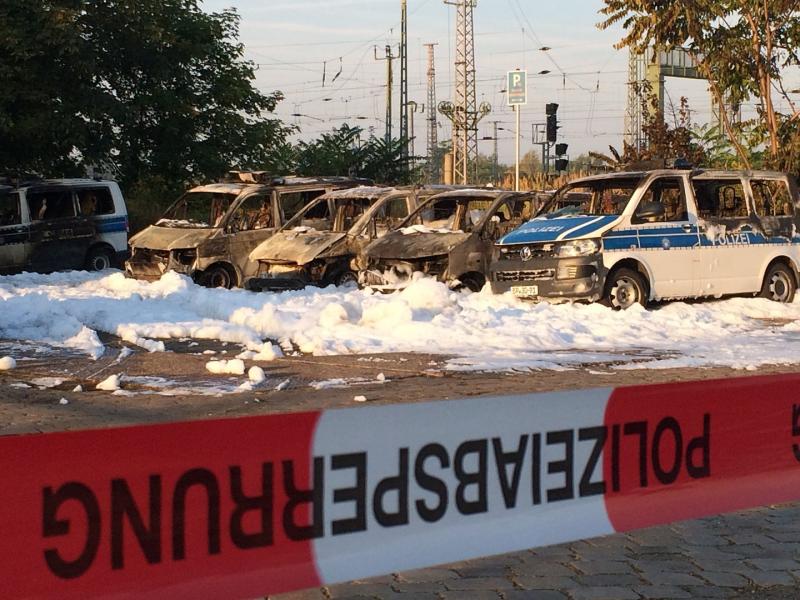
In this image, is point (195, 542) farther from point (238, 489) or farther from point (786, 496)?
point (786, 496)

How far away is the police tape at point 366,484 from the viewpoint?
9.97ft

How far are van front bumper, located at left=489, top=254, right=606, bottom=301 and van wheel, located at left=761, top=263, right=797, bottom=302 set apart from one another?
3.19 m

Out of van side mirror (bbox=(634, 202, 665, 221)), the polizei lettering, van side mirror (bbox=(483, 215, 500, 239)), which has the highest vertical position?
van side mirror (bbox=(634, 202, 665, 221))

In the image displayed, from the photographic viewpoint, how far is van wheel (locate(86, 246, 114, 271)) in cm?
2302

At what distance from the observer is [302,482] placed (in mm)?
3398

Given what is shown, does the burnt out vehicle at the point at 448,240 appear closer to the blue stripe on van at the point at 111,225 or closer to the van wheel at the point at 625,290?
the van wheel at the point at 625,290

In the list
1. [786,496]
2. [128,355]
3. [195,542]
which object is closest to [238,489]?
[195,542]

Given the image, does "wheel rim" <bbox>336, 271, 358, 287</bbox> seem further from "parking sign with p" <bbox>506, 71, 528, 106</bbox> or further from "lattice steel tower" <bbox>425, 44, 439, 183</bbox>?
"lattice steel tower" <bbox>425, 44, 439, 183</bbox>

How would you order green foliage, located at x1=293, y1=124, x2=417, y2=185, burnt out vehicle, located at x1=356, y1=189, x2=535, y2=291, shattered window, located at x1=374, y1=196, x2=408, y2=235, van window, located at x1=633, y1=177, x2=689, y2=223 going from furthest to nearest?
green foliage, located at x1=293, y1=124, x2=417, y2=185 < shattered window, located at x1=374, y1=196, x2=408, y2=235 < burnt out vehicle, located at x1=356, y1=189, x2=535, y2=291 < van window, located at x1=633, y1=177, x2=689, y2=223

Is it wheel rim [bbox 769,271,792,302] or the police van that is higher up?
the police van

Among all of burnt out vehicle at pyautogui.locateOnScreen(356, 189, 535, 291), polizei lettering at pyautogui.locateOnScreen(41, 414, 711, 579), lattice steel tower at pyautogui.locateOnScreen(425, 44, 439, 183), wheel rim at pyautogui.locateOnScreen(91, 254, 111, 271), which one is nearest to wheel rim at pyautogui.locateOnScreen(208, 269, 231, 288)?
burnt out vehicle at pyautogui.locateOnScreen(356, 189, 535, 291)

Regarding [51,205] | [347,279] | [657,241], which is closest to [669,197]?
[657,241]

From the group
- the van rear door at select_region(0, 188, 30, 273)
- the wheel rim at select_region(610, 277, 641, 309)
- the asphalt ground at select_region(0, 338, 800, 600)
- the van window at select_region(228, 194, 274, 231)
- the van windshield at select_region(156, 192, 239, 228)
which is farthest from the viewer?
the van rear door at select_region(0, 188, 30, 273)

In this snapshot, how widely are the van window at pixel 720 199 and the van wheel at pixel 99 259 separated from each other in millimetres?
11651
